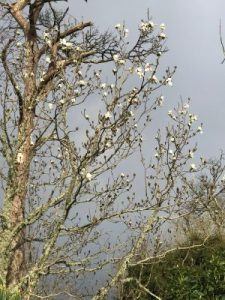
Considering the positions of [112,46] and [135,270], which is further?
[112,46]

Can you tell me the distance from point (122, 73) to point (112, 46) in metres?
5.87

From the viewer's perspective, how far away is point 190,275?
8.94m

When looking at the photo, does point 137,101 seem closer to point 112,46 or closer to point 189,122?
point 189,122

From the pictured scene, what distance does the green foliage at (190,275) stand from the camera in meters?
8.69

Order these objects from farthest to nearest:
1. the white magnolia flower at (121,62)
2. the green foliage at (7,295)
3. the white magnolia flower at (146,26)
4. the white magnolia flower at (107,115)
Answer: the white magnolia flower at (146,26) → the white magnolia flower at (121,62) → the white magnolia flower at (107,115) → the green foliage at (7,295)

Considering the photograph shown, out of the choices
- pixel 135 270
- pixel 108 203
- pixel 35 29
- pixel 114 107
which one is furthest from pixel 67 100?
pixel 35 29

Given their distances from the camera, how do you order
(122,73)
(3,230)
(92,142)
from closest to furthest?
(92,142)
(122,73)
(3,230)

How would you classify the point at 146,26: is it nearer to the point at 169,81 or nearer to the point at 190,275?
the point at 169,81

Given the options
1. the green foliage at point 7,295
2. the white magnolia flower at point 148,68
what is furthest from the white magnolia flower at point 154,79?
the green foliage at point 7,295

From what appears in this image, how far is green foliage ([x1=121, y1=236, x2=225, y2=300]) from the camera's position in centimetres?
869

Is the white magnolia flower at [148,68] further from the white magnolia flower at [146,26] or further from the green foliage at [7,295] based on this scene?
the green foliage at [7,295]

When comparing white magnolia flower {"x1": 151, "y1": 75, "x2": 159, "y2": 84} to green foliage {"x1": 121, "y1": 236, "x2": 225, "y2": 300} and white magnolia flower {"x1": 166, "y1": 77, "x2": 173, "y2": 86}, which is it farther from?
green foliage {"x1": 121, "y1": 236, "x2": 225, "y2": 300}

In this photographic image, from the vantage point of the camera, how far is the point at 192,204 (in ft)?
25.3

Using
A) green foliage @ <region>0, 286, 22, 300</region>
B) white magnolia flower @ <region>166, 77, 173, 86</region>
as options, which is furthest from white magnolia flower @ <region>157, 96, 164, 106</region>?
green foliage @ <region>0, 286, 22, 300</region>
